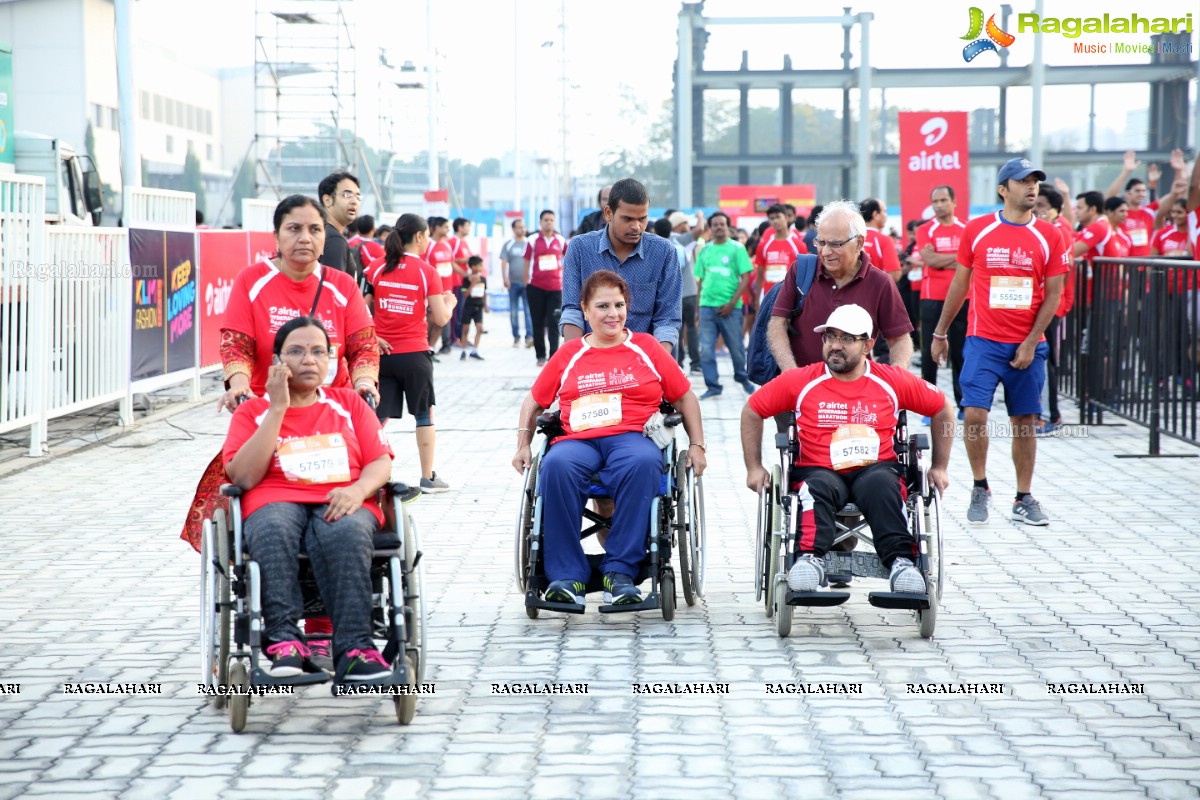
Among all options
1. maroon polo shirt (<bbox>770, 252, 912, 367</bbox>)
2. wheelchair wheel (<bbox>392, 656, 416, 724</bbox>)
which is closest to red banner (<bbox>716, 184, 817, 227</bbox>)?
→ maroon polo shirt (<bbox>770, 252, 912, 367</bbox>)

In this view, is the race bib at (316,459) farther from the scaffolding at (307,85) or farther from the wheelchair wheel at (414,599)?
the scaffolding at (307,85)

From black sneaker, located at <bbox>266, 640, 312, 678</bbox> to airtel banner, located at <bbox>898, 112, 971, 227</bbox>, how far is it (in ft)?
45.9

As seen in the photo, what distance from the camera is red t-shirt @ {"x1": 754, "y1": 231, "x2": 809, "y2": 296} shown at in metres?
15.4

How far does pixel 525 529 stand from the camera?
231 inches

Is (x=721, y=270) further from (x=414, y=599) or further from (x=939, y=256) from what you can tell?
(x=414, y=599)

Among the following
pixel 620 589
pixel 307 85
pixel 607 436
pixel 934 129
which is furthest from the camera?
pixel 307 85

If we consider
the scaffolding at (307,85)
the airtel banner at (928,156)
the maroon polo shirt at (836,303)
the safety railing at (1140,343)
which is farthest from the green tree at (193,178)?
the maroon polo shirt at (836,303)

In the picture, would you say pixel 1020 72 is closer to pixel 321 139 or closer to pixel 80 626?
pixel 321 139

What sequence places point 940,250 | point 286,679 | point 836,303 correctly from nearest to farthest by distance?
point 286,679 → point 836,303 → point 940,250

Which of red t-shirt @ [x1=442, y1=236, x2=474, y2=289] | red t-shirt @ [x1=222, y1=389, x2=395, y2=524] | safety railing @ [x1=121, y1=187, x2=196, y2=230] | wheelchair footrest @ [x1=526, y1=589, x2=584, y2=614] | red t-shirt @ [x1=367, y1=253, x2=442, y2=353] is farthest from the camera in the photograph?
red t-shirt @ [x1=442, y1=236, x2=474, y2=289]

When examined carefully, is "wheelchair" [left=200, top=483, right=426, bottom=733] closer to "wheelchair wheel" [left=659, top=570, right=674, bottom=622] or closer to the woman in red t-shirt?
"wheelchair wheel" [left=659, top=570, right=674, bottom=622]

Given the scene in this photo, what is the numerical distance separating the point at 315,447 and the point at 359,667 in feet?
2.55

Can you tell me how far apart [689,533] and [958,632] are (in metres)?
1.15

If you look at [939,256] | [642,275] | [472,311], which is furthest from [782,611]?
[472,311]
